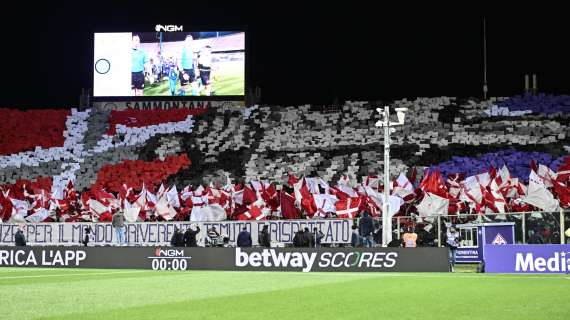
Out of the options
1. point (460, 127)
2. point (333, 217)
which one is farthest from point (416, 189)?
point (460, 127)

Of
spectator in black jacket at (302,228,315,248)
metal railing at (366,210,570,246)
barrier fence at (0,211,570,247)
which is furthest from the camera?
spectator in black jacket at (302,228,315,248)

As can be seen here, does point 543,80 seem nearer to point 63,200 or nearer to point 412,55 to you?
point 412,55

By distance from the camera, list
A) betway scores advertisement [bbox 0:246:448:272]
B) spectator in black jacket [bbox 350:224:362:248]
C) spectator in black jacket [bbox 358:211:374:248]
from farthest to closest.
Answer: spectator in black jacket [bbox 350:224:362:248] → spectator in black jacket [bbox 358:211:374:248] → betway scores advertisement [bbox 0:246:448:272]

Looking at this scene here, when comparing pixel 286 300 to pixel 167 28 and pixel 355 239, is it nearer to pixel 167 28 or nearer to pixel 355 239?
pixel 355 239

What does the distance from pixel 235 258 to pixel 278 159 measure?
18.5 meters

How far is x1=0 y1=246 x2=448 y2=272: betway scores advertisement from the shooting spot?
25.9 metres

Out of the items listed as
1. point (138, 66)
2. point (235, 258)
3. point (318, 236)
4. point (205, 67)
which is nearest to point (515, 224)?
point (318, 236)

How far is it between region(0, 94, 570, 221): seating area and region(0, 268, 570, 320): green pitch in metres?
17.2

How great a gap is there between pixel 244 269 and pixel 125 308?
15798mm

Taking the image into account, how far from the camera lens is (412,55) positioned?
2290 inches

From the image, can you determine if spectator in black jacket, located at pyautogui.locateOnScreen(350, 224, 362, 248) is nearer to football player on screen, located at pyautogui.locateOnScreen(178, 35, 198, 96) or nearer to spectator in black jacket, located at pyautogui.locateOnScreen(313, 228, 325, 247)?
spectator in black jacket, located at pyautogui.locateOnScreen(313, 228, 325, 247)

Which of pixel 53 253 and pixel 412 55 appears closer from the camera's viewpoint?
pixel 53 253

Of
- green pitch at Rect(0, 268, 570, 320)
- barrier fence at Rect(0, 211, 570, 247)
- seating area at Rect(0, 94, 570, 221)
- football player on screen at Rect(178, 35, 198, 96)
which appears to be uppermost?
football player on screen at Rect(178, 35, 198, 96)

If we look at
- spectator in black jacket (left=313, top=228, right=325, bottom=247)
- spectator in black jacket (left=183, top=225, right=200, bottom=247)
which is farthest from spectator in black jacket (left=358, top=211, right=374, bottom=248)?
spectator in black jacket (left=183, top=225, right=200, bottom=247)
